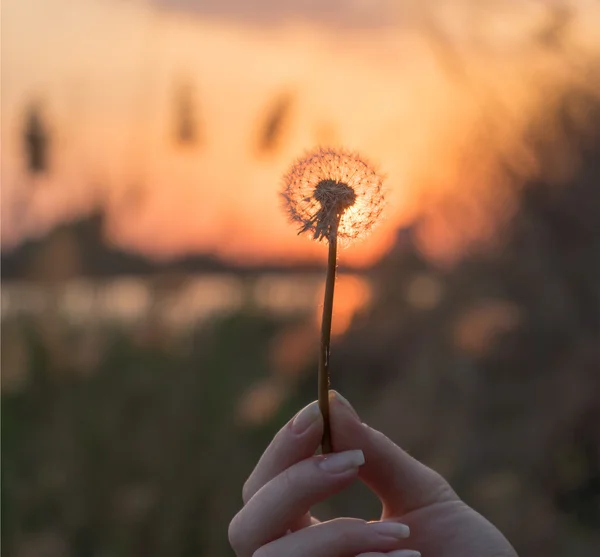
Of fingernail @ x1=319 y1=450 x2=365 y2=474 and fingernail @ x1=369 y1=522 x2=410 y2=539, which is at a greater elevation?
fingernail @ x1=319 y1=450 x2=365 y2=474

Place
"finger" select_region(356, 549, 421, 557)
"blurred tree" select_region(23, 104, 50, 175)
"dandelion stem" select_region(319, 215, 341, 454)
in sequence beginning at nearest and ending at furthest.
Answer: "dandelion stem" select_region(319, 215, 341, 454) < "finger" select_region(356, 549, 421, 557) < "blurred tree" select_region(23, 104, 50, 175)

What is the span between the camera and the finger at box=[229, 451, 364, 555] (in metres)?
1.36

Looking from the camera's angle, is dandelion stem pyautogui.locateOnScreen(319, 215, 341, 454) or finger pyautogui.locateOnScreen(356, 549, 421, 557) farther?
finger pyautogui.locateOnScreen(356, 549, 421, 557)

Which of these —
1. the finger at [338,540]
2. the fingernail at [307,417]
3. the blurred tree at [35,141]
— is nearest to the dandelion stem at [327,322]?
the fingernail at [307,417]

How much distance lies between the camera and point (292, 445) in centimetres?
141

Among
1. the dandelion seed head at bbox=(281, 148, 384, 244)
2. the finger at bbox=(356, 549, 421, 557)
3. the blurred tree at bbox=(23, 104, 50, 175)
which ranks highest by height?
the blurred tree at bbox=(23, 104, 50, 175)

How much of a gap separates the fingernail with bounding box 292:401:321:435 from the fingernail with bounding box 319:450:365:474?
0.08 m

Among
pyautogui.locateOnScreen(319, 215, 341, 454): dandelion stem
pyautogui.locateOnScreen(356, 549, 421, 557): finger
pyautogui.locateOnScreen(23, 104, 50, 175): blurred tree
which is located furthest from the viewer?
pyautogui.locateOnScreen(23, 104, 50, 175): blurred tree

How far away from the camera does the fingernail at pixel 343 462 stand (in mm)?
1357

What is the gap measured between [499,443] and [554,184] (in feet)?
5.61

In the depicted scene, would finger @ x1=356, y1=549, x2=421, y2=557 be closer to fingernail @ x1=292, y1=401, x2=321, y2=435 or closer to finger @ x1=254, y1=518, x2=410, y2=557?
finger @ x1=254, y1=518, x2=410, y2=557

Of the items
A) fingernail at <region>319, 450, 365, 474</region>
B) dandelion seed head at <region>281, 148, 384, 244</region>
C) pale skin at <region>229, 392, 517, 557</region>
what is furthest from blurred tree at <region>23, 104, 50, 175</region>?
fingernail at <region>319, 450, 365, 474</region>

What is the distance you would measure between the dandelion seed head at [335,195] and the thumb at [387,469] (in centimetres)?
34

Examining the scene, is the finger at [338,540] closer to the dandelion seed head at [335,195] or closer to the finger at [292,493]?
the finger at [292,493]
